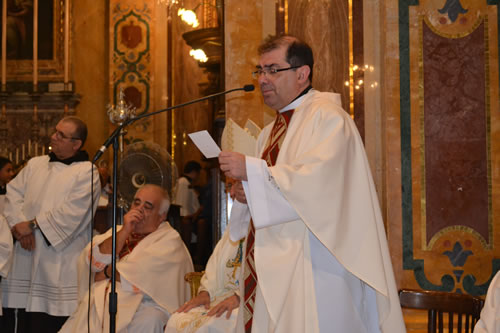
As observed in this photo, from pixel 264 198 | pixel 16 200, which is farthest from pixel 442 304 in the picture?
pixel 16 200

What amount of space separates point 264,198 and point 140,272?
2139 millimetres

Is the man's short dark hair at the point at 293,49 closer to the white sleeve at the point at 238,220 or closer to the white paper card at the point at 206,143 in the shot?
the white paper card at the point at 206,143

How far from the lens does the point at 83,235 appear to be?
582 centimetres

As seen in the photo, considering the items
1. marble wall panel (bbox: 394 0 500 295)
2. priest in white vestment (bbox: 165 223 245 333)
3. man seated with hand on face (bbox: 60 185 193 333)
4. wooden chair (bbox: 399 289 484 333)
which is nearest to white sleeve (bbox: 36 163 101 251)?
man seated with hand on face (bbox: 60 185 193 333)

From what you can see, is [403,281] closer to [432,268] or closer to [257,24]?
[432,268]

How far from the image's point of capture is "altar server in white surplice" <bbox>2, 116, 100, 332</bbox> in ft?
18.2

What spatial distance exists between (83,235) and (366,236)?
11.1 ft

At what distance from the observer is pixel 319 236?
3.00 metres

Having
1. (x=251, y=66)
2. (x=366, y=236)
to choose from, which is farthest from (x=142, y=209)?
(x=366, y=236)

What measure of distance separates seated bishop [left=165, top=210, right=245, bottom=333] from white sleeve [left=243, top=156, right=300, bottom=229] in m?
1.16

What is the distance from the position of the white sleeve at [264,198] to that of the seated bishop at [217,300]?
A: 1.16 m

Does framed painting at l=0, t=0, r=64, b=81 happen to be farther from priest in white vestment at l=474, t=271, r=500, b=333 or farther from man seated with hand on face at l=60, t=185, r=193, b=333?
priest in white vestment at l=474, t=271, r=500, b=333

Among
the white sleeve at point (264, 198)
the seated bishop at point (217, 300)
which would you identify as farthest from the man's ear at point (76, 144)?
the white sleeve at point (264, 198)

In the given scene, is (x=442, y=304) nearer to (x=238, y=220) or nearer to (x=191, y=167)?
(x=238, y=220)
